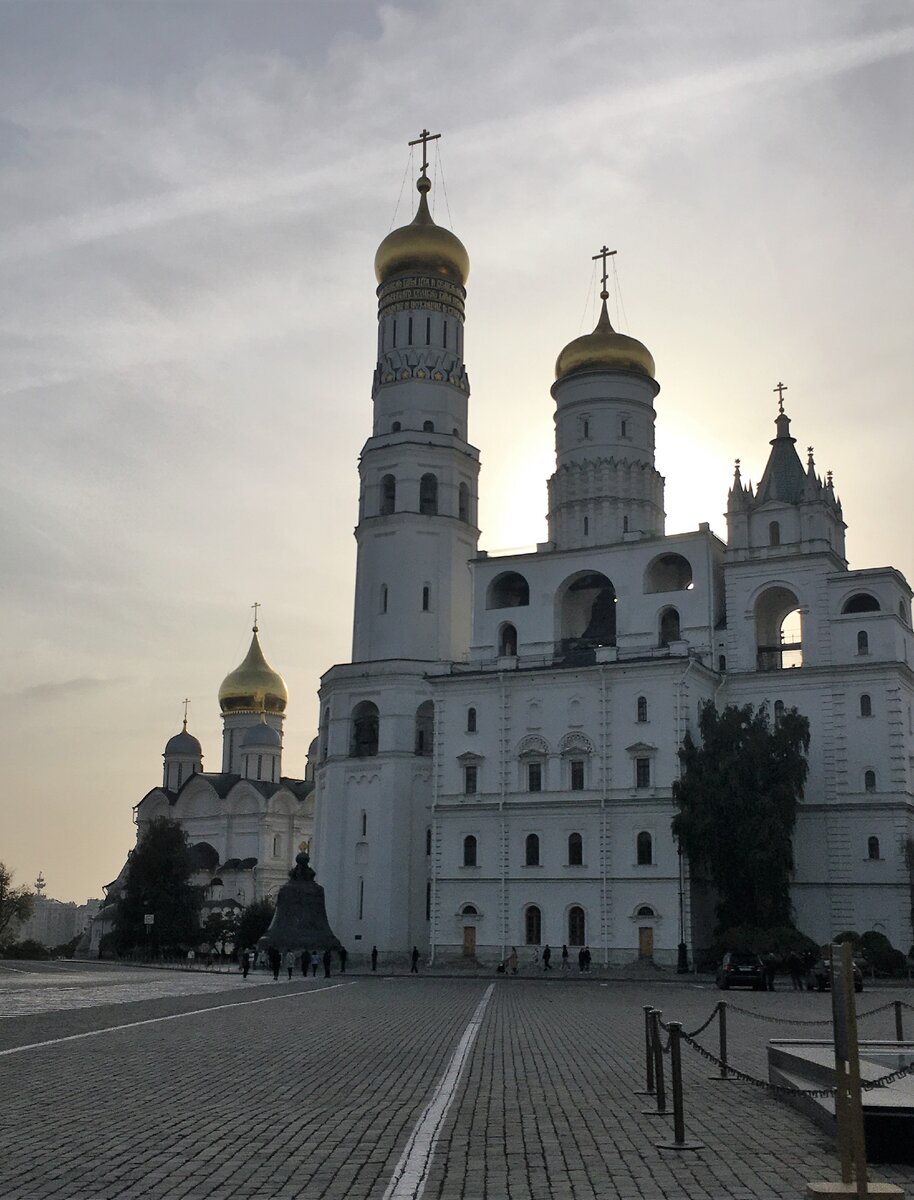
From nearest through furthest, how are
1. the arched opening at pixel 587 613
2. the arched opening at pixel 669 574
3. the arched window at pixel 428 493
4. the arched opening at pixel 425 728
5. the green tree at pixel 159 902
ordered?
the arched opening at pixel 669 574
the arched opening at pixel 587 613
the arched opening at pixel 425 728
the arched window at pixel 428 493
the green tree at pixel 159 902

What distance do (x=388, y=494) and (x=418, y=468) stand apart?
6.48 ft

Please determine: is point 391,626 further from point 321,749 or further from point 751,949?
point 751,949

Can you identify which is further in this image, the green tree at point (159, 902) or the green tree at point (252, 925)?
the green tree at point (159, 902)

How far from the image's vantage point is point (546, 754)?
51250 mm

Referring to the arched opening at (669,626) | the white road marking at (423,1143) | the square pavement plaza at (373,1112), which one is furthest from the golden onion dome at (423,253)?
the white road marking at (423,1143)

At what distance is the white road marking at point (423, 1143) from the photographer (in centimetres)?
795

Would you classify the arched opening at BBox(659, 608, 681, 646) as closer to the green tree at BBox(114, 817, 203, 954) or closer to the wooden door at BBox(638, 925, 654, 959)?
the wooden door at BBox(638, 925, 654, 959)

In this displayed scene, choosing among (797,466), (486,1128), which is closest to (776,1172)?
(486,1128)

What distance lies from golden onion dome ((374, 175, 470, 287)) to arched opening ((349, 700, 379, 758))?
19.3 metres

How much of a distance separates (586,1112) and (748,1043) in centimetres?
705

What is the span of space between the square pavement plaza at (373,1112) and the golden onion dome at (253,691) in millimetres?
71621

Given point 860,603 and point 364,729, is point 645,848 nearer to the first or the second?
point 860,603

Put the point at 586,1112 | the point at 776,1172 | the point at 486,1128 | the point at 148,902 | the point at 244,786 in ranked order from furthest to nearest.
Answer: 1. the point at 244,786
2. the point at 148,902
3. the point at 586,1112
4. the point at 486,1128
5. the point at 776,1172

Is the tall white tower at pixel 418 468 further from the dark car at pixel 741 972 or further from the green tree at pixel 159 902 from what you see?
the dark car at pixel 741 972
